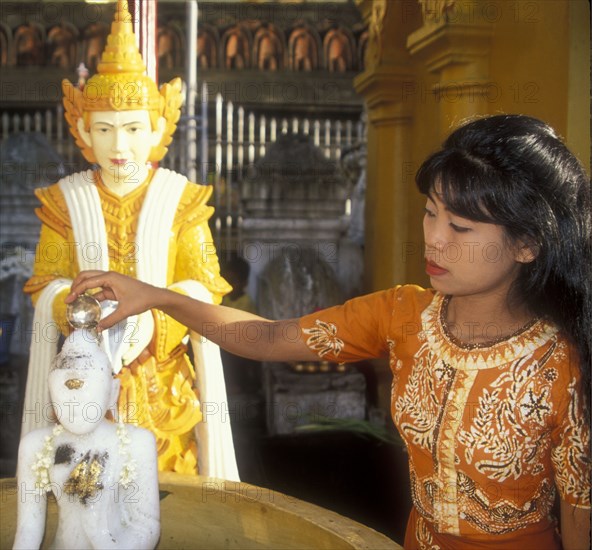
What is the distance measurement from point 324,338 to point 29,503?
0.61 metres

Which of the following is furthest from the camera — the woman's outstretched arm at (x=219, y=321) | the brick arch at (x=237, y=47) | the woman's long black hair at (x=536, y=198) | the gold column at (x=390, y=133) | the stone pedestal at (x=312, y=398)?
the brick arch at (x=237, y=47)

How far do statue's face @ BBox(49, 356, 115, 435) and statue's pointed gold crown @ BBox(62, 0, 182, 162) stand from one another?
1.34m

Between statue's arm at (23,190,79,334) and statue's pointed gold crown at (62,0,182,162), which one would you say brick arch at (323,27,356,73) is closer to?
statue's pointed gold crown at (62,0,182,162)

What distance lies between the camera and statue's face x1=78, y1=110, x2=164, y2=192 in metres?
2.63

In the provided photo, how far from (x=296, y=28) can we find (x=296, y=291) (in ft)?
18.4

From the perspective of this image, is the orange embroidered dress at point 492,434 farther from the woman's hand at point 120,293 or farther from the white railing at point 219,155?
the white railing at point 219,155

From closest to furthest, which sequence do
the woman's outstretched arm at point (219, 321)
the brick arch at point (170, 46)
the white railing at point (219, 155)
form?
1. the woman's outstretched arm at point (219, 321)
2. the white railing at point (219, 155)
3. the brick arch at point (170, 46)

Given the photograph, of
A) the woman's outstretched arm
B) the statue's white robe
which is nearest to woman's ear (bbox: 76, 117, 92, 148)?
the statue's white robe

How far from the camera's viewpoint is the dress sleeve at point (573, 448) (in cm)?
137

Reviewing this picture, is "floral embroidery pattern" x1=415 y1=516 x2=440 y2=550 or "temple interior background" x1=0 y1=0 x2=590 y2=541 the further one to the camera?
"temple interior background" x1=0 y1=0 x2=590 y2=541

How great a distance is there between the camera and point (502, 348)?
4.77 feet

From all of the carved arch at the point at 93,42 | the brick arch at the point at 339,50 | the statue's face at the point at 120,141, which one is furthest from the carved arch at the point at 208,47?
the statue's face at the point at 120,141

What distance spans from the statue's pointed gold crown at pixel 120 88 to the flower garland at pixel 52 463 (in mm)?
1382

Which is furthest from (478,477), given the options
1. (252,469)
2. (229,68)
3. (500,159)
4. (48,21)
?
(48,21)
